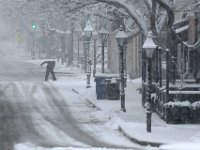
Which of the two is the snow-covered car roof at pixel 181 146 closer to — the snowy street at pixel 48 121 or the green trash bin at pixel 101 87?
the snowy street at pixel 48 121

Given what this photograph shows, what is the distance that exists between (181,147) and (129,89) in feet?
58.7

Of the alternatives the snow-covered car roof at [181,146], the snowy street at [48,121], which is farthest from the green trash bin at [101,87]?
the snow-covered car roof at [181,146]

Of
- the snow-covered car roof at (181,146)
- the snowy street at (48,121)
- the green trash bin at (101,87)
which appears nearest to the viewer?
the snow-covered car roof at (181,146)

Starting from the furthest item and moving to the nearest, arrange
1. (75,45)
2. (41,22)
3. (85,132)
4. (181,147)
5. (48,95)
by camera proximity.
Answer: (75,45)
(41,22)
(48,95)
(85,132)
(181,147)

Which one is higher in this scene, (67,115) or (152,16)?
(152,16)

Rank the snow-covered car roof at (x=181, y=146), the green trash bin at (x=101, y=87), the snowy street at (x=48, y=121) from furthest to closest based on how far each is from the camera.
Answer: the green trash bin at (x=101, y=87), the snowy street at (x=48, y=121), the snow-covered car roof at (x=181, y=146)

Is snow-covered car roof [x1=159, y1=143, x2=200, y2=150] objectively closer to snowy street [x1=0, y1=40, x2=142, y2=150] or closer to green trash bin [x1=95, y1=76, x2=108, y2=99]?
snowy street [x1=0, y1=40, x2=142, y2=150]

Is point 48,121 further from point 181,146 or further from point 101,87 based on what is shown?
point 101,87

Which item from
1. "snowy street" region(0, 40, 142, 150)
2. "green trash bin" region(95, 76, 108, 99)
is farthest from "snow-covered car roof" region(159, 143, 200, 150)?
"green trash bin" region(95, 76, 108, 99)

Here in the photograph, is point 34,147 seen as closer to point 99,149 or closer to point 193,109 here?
point 99,149

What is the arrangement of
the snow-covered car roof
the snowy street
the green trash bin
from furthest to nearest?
the green trash bin < the snowy street < the snow-covered car roof

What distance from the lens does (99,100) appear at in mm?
26219

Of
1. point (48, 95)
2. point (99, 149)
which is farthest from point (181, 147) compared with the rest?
point (48, 95)

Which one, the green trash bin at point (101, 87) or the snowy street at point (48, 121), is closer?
the snowy street at point (48, 121)
